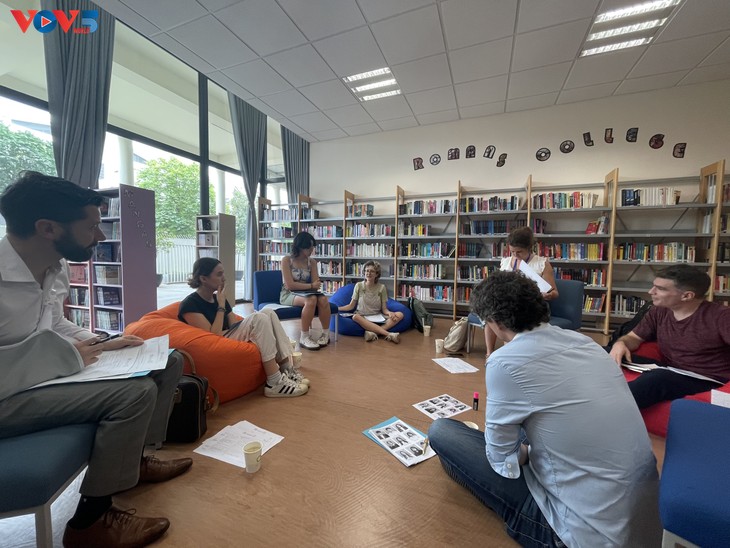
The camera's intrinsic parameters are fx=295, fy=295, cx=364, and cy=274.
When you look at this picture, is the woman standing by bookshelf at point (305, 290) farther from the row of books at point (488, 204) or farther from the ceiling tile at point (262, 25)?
the row of books at point (488, 204)

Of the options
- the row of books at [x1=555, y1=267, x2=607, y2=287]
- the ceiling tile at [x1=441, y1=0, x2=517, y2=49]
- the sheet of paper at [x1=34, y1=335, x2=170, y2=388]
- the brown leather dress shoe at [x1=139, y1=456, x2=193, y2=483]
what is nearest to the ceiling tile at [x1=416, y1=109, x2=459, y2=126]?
the ceiling tile at [x1=441, y1=0, x2=517, y2=49]

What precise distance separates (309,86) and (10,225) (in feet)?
12.0

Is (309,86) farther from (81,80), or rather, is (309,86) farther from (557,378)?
(557,378)

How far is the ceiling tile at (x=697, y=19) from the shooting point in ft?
8.41

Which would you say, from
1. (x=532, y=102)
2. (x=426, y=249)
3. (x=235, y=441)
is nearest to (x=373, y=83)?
(x=532, y=102)

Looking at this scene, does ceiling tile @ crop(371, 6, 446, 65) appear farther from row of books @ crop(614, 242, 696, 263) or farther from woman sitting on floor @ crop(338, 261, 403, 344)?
row of books @ crop(614, 242, 696, 263)

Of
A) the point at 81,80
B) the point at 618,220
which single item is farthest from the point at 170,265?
the point at 618,220

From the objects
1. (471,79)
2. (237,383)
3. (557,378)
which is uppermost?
(471,79)

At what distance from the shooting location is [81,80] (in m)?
3.17

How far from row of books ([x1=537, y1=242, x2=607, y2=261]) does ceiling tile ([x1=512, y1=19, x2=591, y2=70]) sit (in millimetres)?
2266

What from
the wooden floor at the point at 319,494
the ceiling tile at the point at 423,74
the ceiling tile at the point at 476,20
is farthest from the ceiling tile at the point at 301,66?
the wooden floor at the point at 319,494

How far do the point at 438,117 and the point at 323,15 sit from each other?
2.57 m

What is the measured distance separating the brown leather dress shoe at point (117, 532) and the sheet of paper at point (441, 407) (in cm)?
139

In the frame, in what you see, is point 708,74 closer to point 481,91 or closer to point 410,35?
point 481,91
